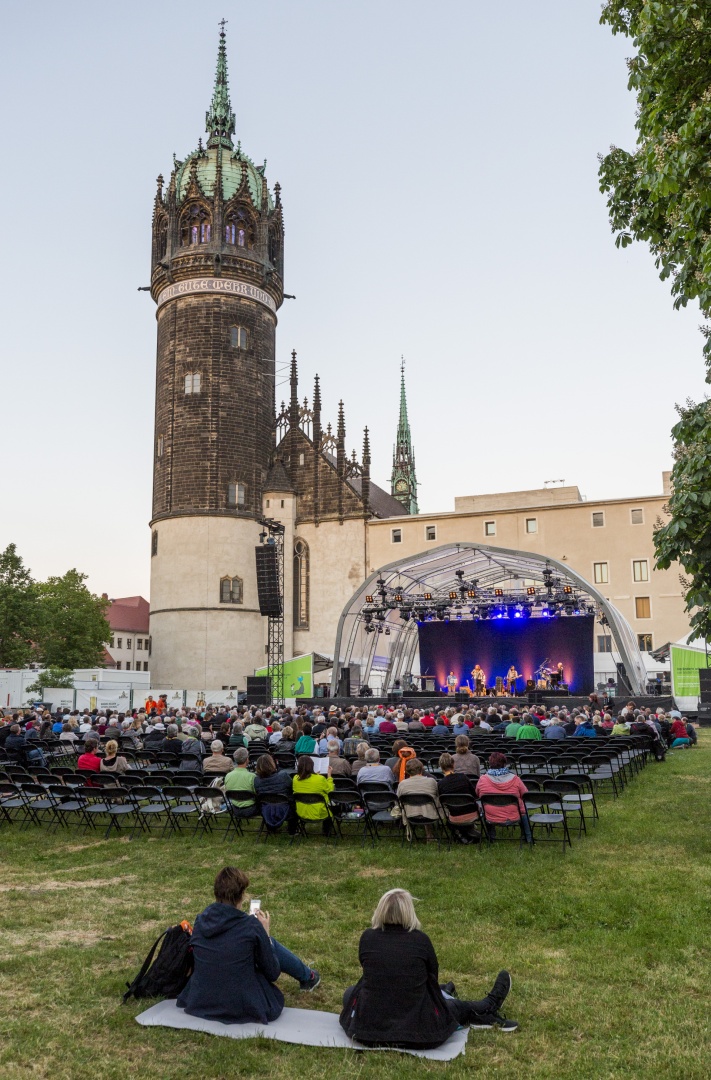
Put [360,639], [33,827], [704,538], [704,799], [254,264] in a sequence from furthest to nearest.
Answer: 1. [254,264]
2. [360,639]
3. [704,799]
4. [33,827]
5. [704,538]

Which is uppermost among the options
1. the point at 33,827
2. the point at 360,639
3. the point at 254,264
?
the point at 254,264

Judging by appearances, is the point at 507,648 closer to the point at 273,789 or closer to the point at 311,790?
the point at 311,790

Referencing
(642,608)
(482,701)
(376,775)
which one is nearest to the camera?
(376,775)

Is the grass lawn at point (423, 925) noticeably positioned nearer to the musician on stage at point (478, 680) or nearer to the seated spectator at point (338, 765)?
the seated spectator at point (338, 765)

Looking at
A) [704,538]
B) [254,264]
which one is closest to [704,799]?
[704,538]

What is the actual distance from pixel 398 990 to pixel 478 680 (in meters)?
32.5

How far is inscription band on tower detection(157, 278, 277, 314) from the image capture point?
45.0 metres

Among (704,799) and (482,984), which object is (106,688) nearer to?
(704,799)

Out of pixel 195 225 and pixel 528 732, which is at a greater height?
pixel 195 225

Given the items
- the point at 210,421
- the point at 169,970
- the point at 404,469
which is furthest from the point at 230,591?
the point at 404,469

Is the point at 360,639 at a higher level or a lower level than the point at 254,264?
lower

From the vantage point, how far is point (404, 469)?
314 feet

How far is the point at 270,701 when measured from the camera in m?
33.8

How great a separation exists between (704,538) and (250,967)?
17.3 feet
